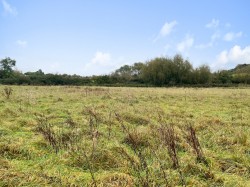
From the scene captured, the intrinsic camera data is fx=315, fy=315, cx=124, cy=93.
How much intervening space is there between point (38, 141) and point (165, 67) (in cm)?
6070

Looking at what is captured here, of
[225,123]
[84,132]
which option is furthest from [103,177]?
[225,123]

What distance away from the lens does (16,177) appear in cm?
450

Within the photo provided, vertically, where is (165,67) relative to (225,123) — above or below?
above

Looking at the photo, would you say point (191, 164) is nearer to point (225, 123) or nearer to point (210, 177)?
point (210, 177)

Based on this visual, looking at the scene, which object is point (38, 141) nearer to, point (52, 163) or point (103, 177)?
point (52, 163)

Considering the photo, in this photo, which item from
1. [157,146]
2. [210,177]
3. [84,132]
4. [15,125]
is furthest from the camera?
[15,125]

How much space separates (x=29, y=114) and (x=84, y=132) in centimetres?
445

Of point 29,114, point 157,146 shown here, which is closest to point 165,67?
point 29,114

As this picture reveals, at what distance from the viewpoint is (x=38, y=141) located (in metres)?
6.59

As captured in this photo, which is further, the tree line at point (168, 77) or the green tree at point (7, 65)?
the green tree at point (7, 65)

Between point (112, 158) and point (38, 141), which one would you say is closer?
point (112, 158)

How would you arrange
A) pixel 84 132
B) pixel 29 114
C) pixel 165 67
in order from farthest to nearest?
pixel 165 67, pixel 29 114, pixel 84 132

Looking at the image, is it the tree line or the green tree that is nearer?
the tree line

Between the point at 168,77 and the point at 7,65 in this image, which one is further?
the point at 7,65
